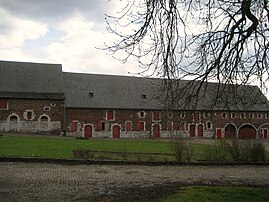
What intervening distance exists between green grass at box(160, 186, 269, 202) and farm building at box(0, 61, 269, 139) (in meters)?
23.2

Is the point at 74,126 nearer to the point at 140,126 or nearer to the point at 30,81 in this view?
the point at 30,81

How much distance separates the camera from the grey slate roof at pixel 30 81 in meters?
34.3

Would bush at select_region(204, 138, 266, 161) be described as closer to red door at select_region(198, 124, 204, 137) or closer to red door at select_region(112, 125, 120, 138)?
red door at select_region(112, 125, 120, 138)

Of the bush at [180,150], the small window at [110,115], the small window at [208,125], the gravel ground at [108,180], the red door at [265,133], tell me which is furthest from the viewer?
the red door at [265,133]

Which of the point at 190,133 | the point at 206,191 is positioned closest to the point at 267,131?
the point at 190,133

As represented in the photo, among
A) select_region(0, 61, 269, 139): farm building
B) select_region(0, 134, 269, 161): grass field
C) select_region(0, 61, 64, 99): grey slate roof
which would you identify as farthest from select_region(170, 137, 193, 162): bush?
select_region(0, 61, 64, 99): grey slate roof

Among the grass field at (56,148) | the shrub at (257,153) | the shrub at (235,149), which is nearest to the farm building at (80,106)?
the grass field at (56,148)

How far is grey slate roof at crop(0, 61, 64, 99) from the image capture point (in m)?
34.3

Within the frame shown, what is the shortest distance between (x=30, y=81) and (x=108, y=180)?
27.6 m

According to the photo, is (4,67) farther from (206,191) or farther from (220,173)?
(206,191)

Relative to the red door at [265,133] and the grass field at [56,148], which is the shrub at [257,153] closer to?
the grass field at [56,148]

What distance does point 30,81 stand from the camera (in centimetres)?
3553

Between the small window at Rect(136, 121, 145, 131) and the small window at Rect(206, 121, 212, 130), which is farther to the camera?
the small window at Rect(206, 121, 212, 130)

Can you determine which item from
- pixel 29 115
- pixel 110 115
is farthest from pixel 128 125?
pixel 29 115
